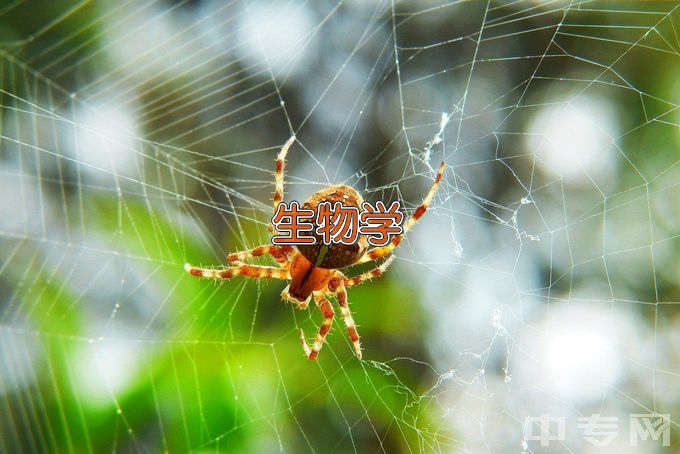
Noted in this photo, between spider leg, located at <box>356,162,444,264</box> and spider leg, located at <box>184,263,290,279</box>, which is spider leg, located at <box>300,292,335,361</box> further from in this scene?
spider leg, located at <box>356,162,444,264</box>

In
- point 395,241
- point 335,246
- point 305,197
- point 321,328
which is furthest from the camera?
point 305,197

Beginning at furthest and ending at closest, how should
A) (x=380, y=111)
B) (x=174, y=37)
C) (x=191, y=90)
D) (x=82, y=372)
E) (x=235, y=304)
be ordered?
(x=380, y=111), (x=191, y=90), (x=174, y=37), (x=235, y=304), (x=82, y=372)

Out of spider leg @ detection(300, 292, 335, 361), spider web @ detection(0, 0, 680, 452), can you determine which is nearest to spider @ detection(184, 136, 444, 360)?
spider leg @ detection(300, 292, 335, 361)

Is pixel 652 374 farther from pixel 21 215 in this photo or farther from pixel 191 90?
pixel 21 215

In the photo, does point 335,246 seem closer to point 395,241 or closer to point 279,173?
point 395,241

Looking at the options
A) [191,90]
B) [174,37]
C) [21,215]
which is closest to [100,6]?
[174,37]

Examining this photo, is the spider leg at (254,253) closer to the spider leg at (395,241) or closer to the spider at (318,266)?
the spider at (318,266)

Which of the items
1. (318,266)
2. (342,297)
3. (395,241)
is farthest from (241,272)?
(395,241)
